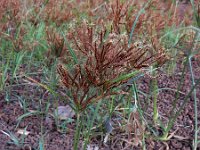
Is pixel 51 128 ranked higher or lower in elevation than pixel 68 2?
lower

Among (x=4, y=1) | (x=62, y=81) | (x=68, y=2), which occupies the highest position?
(x=68, y=2)

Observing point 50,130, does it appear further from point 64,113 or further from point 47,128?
point 64,113

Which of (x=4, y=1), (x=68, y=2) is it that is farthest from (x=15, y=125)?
(x=68, y=2)

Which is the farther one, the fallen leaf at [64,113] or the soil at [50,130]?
Answer: the fallen leaf at [64,113]

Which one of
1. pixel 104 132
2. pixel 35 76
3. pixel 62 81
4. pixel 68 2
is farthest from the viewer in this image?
pixel 68 2

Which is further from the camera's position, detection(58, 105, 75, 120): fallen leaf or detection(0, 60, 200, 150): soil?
detection(58, 105, 75, 120): fallen leaf

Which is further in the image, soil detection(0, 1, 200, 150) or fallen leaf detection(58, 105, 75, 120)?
fallen leaf detection(58, 105, 75, 120)

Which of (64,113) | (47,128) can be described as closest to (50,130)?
(47,128)

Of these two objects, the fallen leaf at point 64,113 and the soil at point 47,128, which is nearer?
the soil at point 47,128

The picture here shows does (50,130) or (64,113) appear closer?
(50,130)

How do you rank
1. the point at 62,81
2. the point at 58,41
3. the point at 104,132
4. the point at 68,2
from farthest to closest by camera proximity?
the point at 68,2 < the point at 104,132 < the point at 58,41 < the point at 62,81

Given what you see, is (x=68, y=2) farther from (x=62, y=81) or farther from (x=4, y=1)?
(x=62, y=81)
